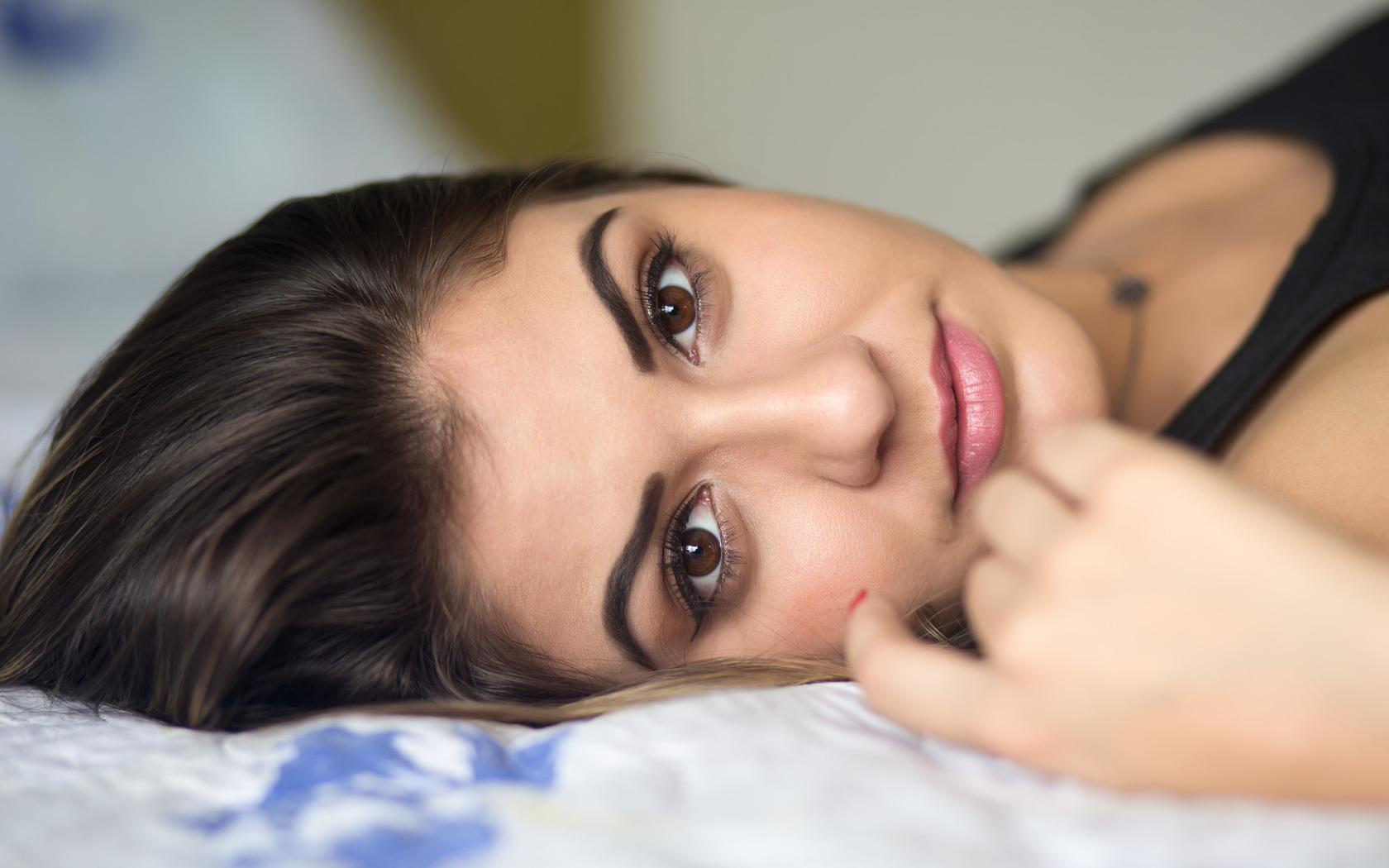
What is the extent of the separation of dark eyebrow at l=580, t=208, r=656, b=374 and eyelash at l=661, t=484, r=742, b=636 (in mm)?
146

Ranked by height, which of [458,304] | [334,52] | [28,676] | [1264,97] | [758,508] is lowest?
[28,676]

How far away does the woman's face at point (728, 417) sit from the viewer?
0.88 meters

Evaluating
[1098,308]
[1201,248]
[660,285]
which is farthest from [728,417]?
[1201,248]

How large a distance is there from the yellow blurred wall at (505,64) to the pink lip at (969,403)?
2.46m

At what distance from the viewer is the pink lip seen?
37.9 inches

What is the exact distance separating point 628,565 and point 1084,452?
46 centimetres

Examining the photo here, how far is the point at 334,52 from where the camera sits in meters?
2.72

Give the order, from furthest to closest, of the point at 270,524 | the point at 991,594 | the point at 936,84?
the point at 936,84, the point at 270,524, the point at 991,594

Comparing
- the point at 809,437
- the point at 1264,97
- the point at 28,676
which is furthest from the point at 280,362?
the point at 1264,97

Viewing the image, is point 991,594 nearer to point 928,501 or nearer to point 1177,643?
point 1177,643

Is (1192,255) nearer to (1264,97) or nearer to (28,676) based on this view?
(1264,97)

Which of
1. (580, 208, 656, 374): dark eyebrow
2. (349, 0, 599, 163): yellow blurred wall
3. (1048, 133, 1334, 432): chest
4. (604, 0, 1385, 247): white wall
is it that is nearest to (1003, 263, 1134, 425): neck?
(1048, 133, 1334, 432): chest

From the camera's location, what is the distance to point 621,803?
1.86ft

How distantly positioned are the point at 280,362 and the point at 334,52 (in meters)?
2.20
